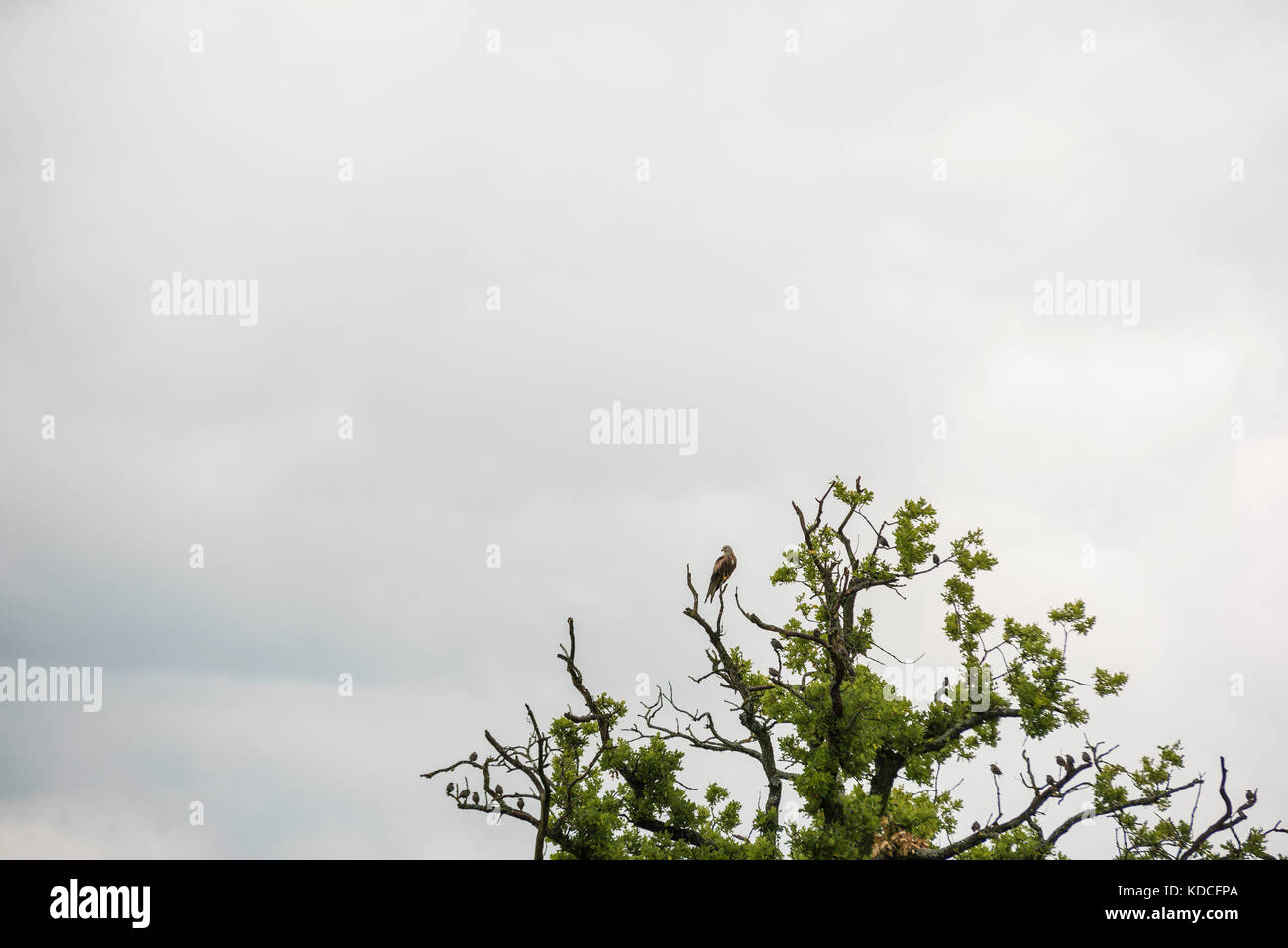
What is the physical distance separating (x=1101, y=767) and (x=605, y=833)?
28.7 feet

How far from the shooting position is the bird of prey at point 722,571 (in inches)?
613

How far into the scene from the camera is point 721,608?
1450cm

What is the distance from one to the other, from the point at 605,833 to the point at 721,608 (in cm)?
419

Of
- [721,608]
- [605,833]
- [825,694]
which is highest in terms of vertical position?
[721,608]

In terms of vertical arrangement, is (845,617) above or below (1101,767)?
above

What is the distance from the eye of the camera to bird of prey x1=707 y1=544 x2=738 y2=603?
1556 centimetres

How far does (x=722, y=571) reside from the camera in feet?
52.1

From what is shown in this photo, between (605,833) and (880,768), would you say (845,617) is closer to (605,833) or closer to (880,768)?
(880,768)
